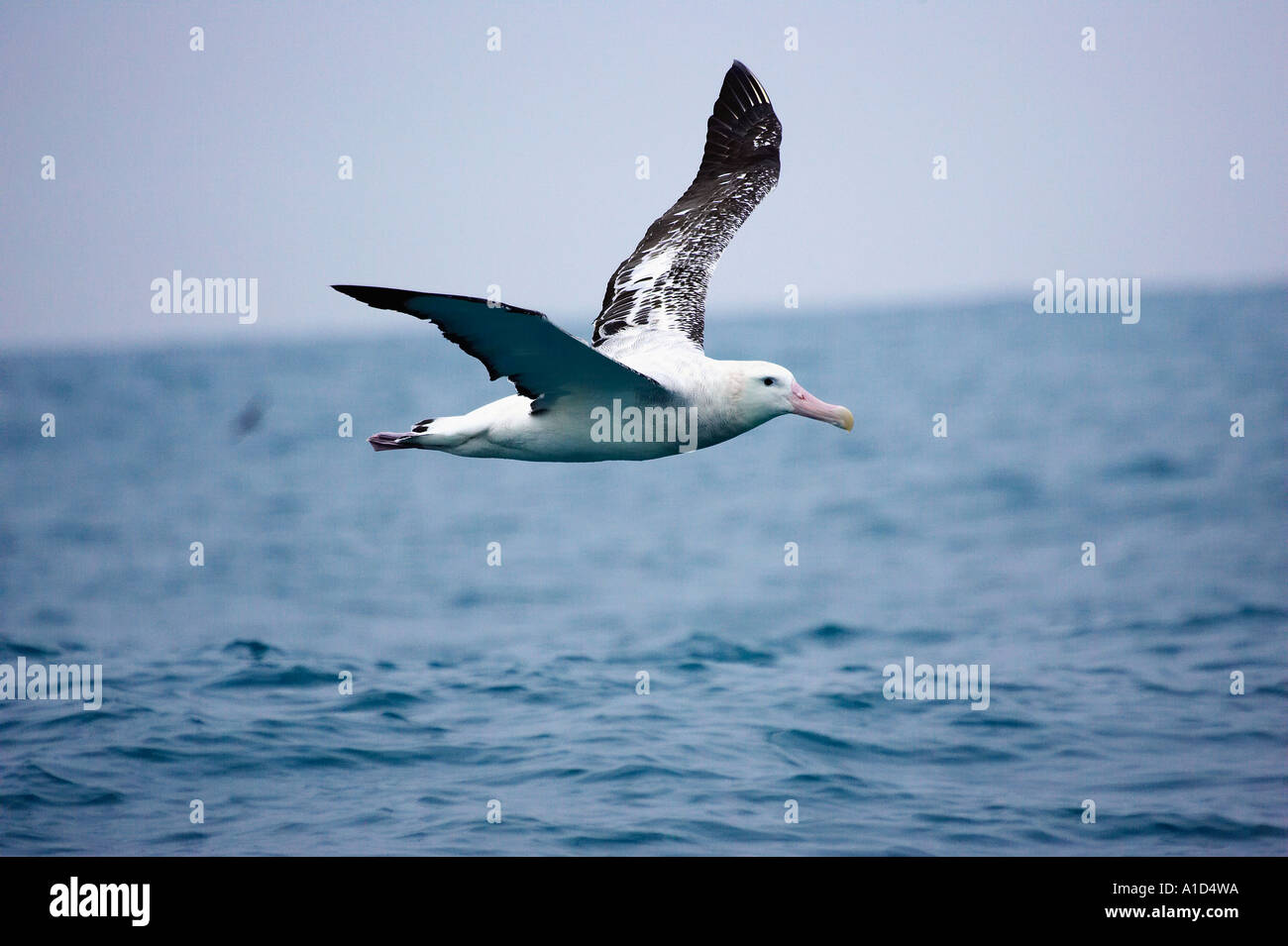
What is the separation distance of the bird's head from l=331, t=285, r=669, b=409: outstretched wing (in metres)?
0.67

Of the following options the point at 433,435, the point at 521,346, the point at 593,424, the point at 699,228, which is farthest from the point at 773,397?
the point at 699,228

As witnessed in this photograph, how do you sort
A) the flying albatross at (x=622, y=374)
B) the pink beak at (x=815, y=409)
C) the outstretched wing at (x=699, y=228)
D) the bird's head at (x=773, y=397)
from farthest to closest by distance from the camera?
the outstretched wing at (x=699, y=228)
the pink beak at (x=815, y=409)
the bird's head at (x=773, y=397)
the flying albatross at (x=622, y=374)

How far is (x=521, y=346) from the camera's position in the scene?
759 centimetres

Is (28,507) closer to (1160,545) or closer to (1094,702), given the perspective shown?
(1160,545)

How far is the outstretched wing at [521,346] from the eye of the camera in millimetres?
6805

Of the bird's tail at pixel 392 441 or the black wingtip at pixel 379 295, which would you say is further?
the bird's tail at pixel 392 441

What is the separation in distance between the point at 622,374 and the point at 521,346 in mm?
596

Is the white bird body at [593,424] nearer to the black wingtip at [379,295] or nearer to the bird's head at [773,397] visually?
the bird's head at [773,397]

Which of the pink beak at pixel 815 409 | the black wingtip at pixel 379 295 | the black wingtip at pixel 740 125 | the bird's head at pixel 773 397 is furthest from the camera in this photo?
the black wingtip at pixel 740 125

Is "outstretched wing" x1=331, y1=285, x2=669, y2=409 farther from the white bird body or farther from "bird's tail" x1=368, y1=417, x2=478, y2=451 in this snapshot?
"bird's tail" x1=368, y1=417, x2=478, y2=451

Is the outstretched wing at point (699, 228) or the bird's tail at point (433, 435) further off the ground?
the outstretched wing at point (699, 228)

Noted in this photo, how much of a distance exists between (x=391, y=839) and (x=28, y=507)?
125ft

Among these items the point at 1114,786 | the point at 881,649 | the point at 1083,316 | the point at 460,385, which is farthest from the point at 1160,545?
the point at 1083,316

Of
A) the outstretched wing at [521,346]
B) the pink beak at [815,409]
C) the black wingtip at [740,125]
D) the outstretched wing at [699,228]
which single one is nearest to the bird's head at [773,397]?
the pink beak at [815,409]
